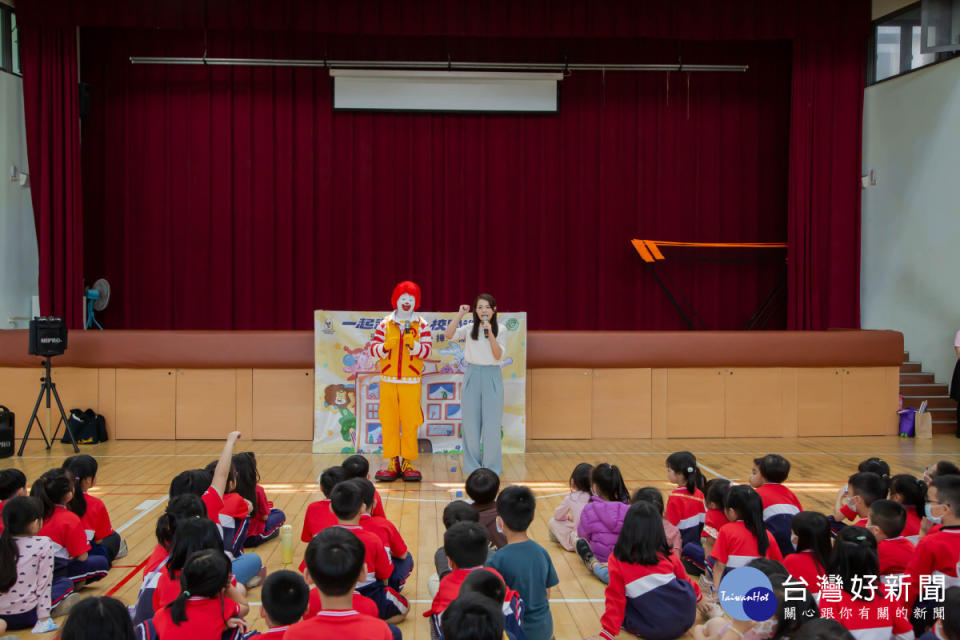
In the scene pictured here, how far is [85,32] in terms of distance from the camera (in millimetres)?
10250

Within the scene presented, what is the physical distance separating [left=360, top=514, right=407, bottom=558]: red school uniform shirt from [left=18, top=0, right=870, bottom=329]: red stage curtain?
751cm

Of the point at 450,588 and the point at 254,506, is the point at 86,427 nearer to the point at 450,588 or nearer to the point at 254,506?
the point at 254,506

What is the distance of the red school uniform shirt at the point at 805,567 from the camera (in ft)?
→ 9.04

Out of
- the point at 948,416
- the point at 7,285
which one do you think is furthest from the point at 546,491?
the point at 7,285

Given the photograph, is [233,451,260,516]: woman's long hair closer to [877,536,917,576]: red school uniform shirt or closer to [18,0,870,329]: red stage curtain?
[877,536,917,576]: red school uniform shirt

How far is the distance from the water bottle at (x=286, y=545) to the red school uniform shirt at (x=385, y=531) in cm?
73

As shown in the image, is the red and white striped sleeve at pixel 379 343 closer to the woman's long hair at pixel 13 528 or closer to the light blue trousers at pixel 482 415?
the light blue trousers at pixel 482 415

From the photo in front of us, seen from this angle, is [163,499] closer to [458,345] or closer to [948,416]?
[458,345]

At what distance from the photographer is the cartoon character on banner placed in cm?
706

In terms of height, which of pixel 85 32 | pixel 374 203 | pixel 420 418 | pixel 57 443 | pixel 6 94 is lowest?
pixel 57 443

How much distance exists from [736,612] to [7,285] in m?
9.41

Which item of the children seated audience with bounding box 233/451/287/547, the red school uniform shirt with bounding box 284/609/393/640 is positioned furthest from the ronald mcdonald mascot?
the red school uniform shirt with bounding box 284/609/393/640

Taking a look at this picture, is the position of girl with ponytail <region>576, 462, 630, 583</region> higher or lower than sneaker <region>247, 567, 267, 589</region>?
higher

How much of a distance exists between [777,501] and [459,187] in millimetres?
7866
